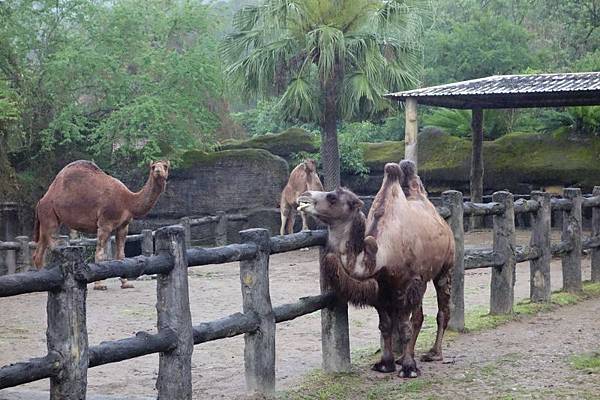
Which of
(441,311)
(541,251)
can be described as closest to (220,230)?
(541,251)

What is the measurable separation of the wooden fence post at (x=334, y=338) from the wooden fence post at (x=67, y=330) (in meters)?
2.64

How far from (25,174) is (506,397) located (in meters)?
16.4

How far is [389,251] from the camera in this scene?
6898mm

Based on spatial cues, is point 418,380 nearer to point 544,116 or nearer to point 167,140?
point 167,140

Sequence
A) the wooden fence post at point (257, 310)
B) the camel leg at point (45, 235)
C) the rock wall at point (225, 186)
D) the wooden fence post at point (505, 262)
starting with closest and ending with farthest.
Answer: the wooden fence post at point (257, 310) → the wooden fence post at point (505, 262) → the camel leg at point (45, 235) → the rock wall at point (225, 186)

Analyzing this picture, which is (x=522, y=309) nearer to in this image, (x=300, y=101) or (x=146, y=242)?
(x=146, y=242)

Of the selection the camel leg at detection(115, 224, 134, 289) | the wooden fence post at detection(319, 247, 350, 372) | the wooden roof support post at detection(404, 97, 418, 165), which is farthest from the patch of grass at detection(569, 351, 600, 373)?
the wooden roof support post at detection(404, 97, 418, 165)

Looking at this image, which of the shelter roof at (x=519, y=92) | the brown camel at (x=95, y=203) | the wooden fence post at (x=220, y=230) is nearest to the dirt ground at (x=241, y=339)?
the brown camel at (x=95, y=203)

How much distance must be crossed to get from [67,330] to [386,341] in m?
3.02

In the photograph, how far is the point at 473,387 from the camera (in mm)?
6910

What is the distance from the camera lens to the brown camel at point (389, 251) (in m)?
6.74

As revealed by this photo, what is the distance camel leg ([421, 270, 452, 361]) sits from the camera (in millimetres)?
7801

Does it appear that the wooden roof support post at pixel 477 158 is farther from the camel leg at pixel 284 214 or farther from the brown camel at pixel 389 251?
the brown camel at pixel 389 251

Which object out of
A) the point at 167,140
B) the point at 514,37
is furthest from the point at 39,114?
the point at 514,37
